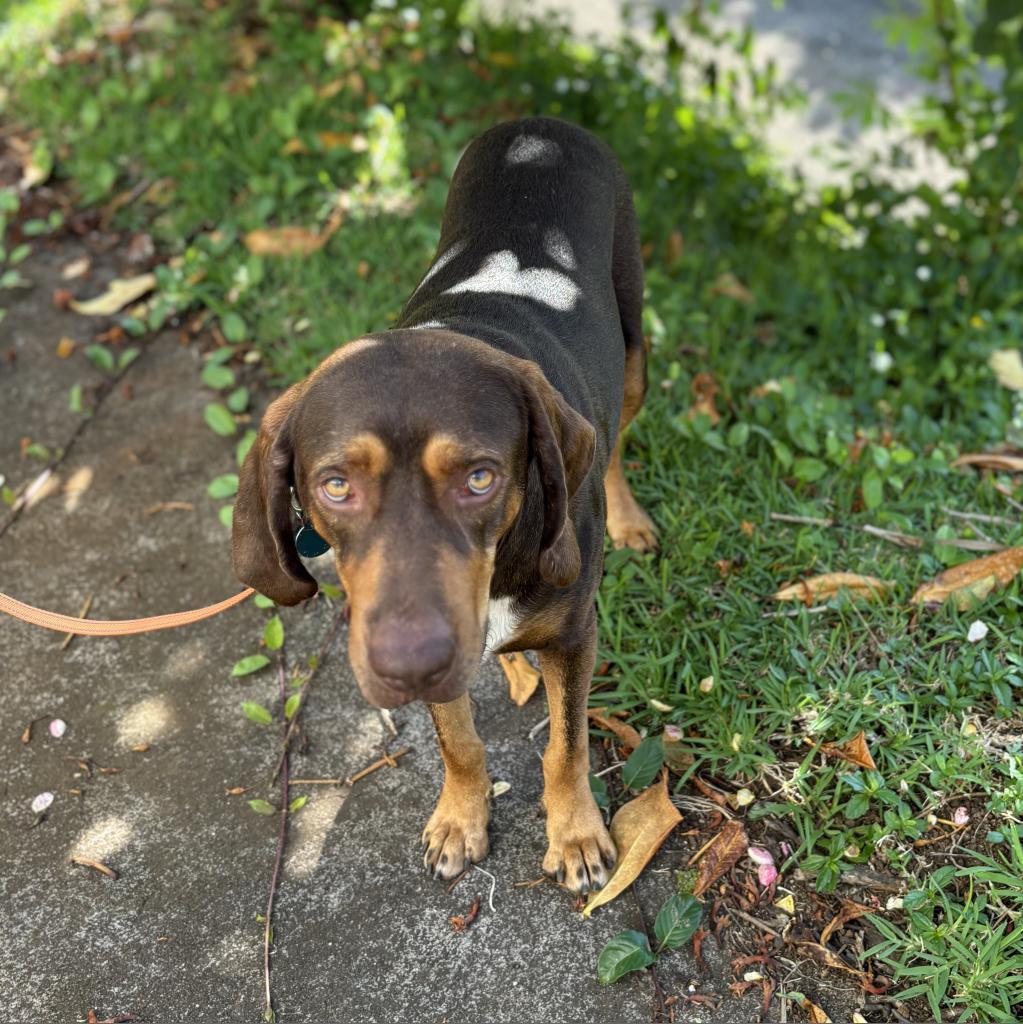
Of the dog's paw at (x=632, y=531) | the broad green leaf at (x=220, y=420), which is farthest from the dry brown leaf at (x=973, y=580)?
the broad green leaf at (x=220, y=420)

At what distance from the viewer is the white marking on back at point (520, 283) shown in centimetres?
328

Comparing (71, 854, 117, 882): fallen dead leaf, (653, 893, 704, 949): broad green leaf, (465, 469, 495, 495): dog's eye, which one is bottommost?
(71, 854, 117, 882): fallen dead leaf

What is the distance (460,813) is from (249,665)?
3.28 ft

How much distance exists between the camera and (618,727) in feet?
11.5

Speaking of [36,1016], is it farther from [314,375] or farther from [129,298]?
[129,298]

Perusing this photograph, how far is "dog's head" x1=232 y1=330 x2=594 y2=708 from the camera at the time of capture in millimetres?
2268

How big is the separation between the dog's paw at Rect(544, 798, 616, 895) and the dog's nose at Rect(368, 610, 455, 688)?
1089 mm

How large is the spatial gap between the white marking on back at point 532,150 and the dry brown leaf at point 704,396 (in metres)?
1.30

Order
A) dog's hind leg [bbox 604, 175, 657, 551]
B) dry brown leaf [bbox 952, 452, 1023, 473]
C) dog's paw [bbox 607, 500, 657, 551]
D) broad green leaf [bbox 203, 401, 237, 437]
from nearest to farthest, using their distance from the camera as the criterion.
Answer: dog's hind leg [bbox 604, 175, 657, 551] → dog's paw [bbox 607, 500, 657, 551] → dry brown leaf [bbox 952, 452, 1023, 473] → broad green leaf [bbox 203, 401, 237, 437]

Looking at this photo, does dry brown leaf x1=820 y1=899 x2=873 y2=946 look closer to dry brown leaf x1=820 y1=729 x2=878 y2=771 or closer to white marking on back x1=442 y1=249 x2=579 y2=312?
dry brown leaf x1=820 y1=729 x2=878 y2=771

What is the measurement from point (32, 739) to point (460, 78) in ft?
14.8

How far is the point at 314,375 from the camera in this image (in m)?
2.61

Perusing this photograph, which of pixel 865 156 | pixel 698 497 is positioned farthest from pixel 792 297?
pixel 865 156

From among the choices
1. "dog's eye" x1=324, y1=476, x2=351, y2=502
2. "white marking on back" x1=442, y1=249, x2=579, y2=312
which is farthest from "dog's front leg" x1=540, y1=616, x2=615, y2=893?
"white marking on back" x1=442, y1=249, x2=579, y2=312
